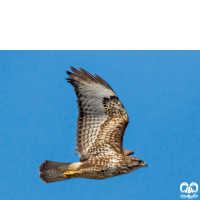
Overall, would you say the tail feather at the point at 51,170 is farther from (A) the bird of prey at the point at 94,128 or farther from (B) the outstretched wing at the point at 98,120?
(B) the outstretched wing at the point at 98,120

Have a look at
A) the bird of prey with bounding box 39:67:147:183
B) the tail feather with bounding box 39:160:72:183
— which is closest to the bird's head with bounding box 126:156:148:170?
the bird of prey with bounding box 39:67:147:183

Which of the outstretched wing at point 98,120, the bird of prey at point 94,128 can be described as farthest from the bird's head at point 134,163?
the outstretched wing at point 98,120

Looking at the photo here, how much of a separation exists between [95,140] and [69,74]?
135cm

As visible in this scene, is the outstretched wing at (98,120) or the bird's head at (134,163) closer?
the bird's head at (134,163)

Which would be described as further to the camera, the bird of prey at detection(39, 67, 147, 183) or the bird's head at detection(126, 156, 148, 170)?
the bird of prey at detection(39, 67, 147, 183)

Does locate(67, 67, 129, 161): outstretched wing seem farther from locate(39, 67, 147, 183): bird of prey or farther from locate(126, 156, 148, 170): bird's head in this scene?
locate(126, 156, 148, 170): bird's head

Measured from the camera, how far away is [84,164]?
746 cm

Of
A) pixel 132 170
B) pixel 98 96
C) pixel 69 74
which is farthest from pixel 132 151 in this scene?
pixel 69 74

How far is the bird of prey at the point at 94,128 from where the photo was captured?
7.46 meters

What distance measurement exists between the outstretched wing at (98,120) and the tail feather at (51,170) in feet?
1.39

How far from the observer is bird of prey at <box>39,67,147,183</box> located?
7.46m

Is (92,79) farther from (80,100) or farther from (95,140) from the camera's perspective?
(95,140)

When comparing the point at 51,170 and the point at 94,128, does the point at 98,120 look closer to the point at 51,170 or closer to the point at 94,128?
the point at 94,128

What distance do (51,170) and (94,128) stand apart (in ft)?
3.74
